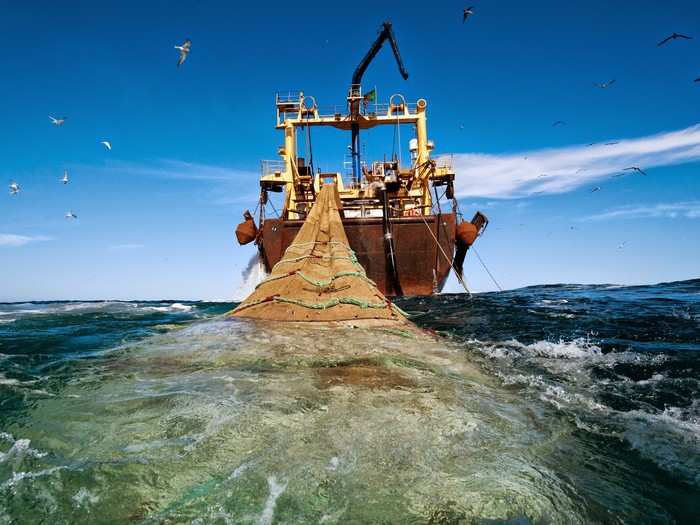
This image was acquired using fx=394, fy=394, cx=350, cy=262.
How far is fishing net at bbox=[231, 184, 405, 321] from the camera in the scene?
5844 mm

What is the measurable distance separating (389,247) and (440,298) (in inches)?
98.5

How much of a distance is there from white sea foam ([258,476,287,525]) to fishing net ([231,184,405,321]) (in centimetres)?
383

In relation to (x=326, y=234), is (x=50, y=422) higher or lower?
lower

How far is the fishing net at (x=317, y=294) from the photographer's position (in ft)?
19.2

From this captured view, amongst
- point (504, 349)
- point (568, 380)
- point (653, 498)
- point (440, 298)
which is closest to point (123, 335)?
point (504, 349)

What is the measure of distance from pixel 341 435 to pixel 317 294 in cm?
403

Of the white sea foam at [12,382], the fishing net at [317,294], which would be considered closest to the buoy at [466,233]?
the fishing net at [317,294]

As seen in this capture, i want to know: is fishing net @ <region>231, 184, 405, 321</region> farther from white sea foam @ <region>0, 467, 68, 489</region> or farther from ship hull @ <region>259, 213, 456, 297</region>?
ship hull @ <region>259, 213, 456, 297</region>

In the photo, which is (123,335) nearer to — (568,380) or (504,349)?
(504,349)

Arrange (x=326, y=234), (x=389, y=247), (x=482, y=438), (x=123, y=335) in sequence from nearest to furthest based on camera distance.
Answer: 1. (x=482, y=438)
2. (x=123, y=335)
3. (x=326, y=234)
4. (x=389, y=247)

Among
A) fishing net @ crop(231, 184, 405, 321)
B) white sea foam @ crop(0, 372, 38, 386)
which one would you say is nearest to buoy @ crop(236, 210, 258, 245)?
fishing net @ crop(231, 184, 405, 321)

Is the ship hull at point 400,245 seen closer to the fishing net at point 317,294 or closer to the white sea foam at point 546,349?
the fishing net at point 317,294

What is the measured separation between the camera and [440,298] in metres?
13.6

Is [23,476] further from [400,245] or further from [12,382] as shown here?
[400,245]
